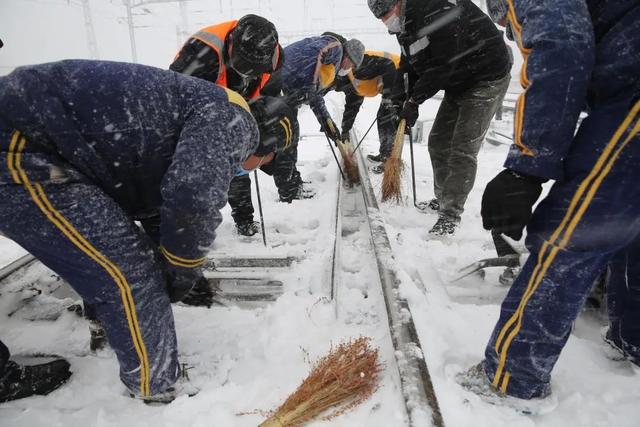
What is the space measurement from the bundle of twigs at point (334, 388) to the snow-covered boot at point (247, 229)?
7.29ft

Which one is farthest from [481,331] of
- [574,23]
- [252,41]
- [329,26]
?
[329,26]

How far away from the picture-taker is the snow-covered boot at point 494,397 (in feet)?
5.18

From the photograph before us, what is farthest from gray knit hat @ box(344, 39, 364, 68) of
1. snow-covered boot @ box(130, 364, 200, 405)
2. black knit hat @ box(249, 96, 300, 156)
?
snow-covered boot @ box(130, 364, 200, 405)

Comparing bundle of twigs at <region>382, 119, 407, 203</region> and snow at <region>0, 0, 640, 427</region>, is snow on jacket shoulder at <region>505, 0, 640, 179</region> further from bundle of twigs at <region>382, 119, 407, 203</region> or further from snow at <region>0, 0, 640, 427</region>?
bundle of twigs at <region>382, 119, 407, 203</region>

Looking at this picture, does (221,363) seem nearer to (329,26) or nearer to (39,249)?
(39,249)

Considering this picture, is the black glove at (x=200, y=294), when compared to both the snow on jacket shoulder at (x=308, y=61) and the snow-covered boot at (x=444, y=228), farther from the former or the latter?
the snow on jacket shoulder at (x=308, y=61)

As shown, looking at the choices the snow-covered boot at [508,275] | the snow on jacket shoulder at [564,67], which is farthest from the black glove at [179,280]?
the snow-covered boot at [508,275]

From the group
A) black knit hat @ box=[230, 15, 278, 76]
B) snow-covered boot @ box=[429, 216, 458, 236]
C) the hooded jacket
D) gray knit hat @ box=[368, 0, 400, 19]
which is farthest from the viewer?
snow-covered boot @ box=[429, 216, 458, 236]

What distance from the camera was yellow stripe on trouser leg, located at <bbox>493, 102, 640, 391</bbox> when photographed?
1.22 meters

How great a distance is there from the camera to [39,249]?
1572 millimetres

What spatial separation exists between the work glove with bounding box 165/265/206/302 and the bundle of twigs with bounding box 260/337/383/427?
0.67 meters

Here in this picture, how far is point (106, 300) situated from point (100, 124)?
74 centimetres

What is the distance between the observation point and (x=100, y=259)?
157 centimetres

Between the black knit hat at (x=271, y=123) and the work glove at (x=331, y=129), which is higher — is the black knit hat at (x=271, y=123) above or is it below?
above
